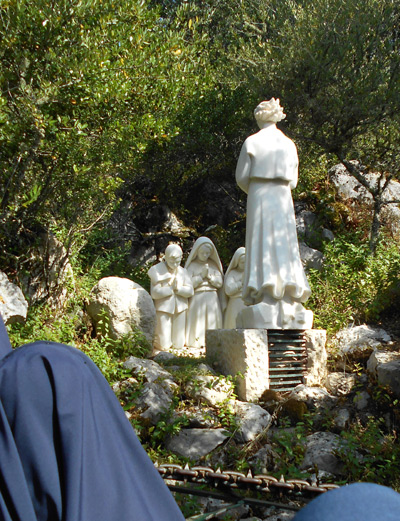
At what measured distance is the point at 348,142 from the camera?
1107 centimetres

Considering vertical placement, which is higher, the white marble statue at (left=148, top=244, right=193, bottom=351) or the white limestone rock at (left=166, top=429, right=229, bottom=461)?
the white marble statue at (left=148, top=244, right=193, bottom=351)

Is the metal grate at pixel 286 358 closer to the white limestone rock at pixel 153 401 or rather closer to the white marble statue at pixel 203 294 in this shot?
the white limestone rock at pixel 153 401

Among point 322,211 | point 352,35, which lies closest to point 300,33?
point 352,35

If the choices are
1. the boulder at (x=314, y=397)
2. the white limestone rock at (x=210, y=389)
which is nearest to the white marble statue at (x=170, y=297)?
the white limestone rock at (x=210, y=389)

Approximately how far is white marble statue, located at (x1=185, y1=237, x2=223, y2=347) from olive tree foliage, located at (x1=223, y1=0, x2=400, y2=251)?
3317 mm

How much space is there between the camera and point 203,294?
28.3 feet

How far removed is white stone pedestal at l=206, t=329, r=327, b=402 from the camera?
243 inches

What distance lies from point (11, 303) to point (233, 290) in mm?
3057

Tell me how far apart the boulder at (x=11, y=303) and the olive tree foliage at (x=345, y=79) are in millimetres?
6078

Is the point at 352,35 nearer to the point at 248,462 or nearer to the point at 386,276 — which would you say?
the point at 386,276

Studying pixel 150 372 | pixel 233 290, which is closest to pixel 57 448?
pixel 150 372

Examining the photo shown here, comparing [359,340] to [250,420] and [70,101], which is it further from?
[70,101]

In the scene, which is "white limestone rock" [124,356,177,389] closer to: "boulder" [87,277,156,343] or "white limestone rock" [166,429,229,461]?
"white limestone rock" [166,429,229,461]

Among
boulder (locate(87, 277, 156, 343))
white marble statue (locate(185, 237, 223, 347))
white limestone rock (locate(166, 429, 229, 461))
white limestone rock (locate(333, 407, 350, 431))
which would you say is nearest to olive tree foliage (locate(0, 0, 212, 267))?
boulder (locate(87, 277, 156, 343))
